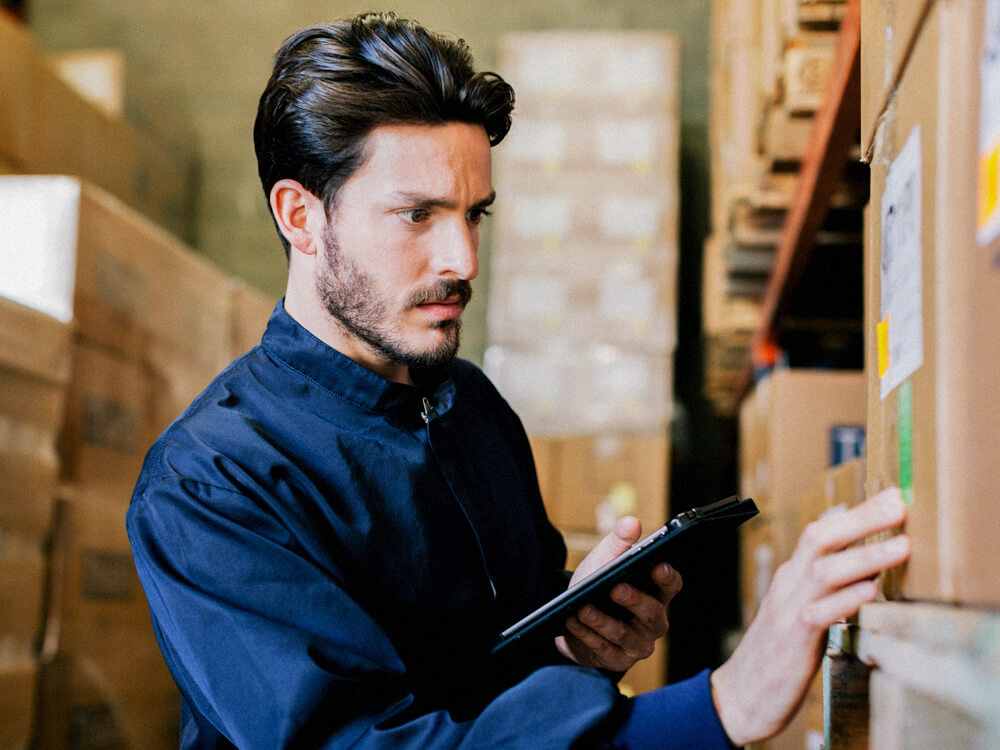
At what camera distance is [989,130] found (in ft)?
2.14

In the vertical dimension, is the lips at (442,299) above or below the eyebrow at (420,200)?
below

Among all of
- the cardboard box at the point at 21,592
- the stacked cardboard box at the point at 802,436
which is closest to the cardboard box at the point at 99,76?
the cardboard box at the point at 21,592

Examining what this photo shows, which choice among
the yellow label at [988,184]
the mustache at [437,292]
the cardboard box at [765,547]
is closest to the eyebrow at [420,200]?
the mustache at [437,292]

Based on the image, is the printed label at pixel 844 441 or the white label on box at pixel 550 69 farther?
the white label on box at pixel 550 69

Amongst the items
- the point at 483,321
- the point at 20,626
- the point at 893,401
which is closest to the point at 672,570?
the point at 893,401

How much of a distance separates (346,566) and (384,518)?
0.10 m

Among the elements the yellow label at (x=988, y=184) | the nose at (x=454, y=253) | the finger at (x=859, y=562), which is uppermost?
the yellow label at (x=988, y=184)

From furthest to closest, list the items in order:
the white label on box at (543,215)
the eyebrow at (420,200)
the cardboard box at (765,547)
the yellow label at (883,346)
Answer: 1. the white label on box at (543,215)
2. the cardboard box at (765,547)
3. the eyebrow at (420,200)
4. the yellow label at (883,346)

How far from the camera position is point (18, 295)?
271 cm

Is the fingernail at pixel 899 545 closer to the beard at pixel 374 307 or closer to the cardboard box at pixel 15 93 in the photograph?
the beard at pixel 374 307

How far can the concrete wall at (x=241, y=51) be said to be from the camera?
17.4 ft

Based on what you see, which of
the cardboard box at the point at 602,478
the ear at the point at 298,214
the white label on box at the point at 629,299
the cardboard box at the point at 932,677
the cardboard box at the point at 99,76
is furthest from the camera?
the cardboard box at the point at 99,76

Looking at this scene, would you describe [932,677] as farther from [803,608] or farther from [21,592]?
[21,592]

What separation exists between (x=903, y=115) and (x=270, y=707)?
840 millimetres
